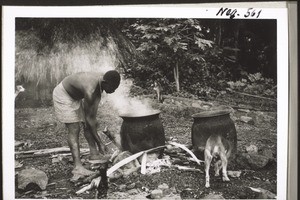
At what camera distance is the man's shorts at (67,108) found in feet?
3.92

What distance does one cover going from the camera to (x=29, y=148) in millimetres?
1204

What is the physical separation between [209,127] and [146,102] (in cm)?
23

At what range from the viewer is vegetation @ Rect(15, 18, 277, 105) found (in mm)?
1202

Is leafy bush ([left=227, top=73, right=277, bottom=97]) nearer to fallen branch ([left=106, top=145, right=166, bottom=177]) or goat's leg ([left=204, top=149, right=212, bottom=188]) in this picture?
goat's leg ([left=204, top=149, right=212, bottom=188])

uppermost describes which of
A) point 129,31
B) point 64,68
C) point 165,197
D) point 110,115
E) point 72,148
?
point 129,31

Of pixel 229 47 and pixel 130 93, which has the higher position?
pixel 229 47

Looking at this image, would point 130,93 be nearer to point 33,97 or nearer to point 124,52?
point 124,52

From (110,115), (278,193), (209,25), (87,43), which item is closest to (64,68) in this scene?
(87,43)

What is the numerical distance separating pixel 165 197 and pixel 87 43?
0.59m

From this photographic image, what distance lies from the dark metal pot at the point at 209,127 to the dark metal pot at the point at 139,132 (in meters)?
0.13

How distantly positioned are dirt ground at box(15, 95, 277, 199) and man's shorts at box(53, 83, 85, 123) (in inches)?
0.9

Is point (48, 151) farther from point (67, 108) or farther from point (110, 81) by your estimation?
point (110, 81)

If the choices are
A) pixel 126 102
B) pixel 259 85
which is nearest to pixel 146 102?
pixel 126 102

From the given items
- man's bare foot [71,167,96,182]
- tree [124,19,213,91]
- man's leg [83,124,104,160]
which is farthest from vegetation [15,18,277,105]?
man's bare foot [71,167,96,182]
